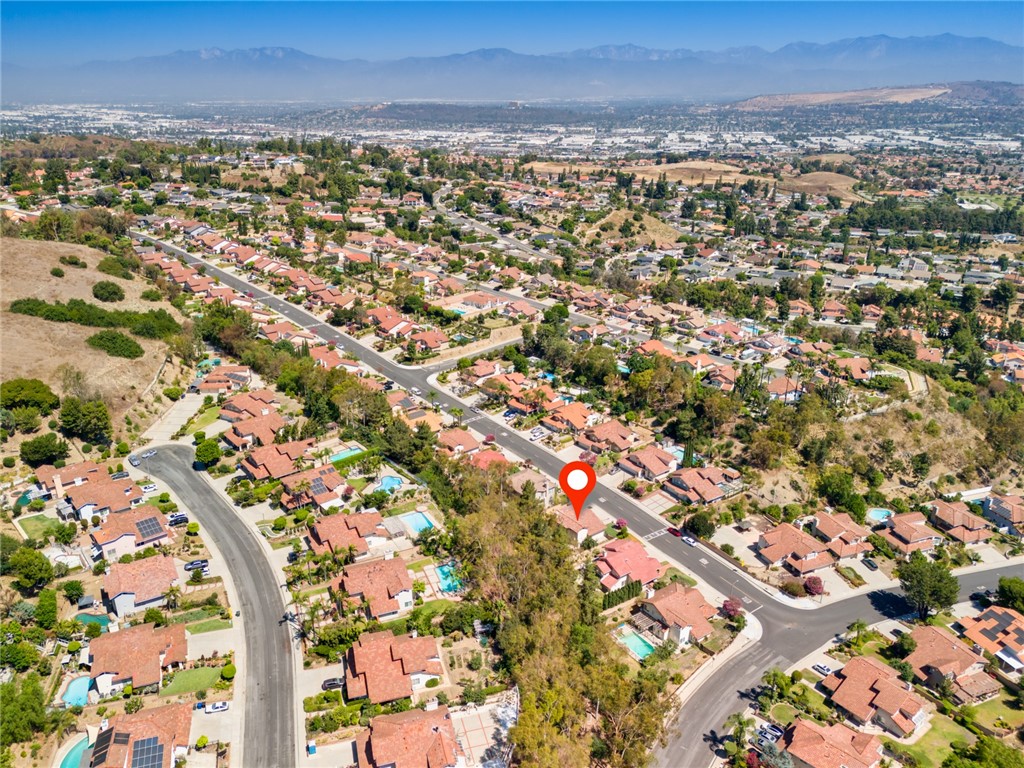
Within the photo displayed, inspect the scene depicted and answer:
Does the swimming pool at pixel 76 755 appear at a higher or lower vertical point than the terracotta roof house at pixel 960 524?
higher

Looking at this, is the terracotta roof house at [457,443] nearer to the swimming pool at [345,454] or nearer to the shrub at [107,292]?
the swimming pool at [345,454]

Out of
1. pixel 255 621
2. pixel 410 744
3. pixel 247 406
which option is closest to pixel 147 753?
pixel 255 621

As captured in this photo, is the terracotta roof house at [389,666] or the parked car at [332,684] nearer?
the terracotta roof house at [389,666]

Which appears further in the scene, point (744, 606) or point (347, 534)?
point (347, 534)

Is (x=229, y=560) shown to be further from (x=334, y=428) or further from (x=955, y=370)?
(x=955, y=370)

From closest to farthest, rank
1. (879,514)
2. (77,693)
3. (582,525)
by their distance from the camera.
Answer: (77,693)
(582,525)
(879,514)

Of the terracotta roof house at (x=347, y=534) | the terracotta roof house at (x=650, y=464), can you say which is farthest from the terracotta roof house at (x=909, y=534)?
the terracotta roof house at (x=347, y=534)

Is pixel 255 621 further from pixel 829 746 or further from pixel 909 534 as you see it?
pixel 909 534
